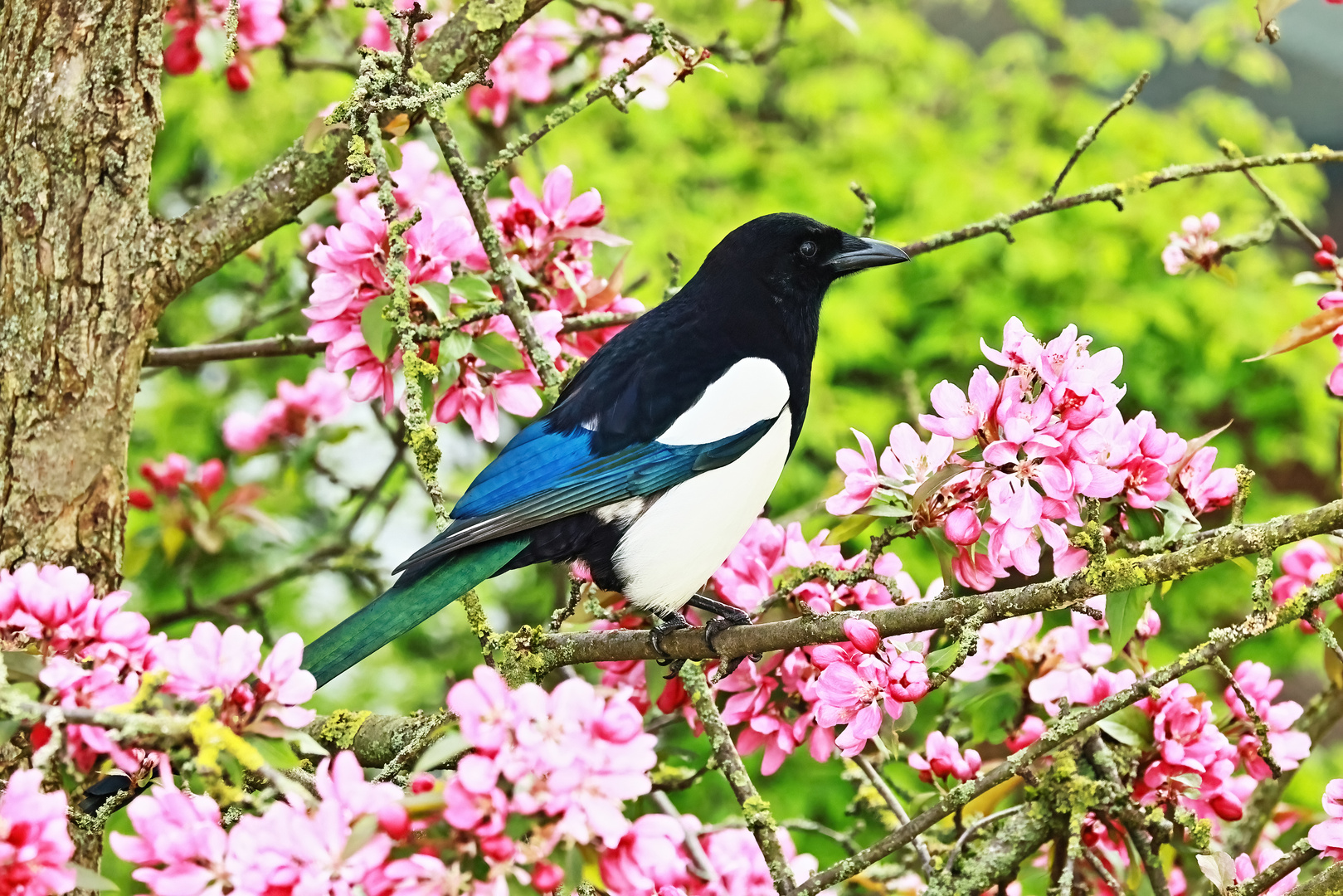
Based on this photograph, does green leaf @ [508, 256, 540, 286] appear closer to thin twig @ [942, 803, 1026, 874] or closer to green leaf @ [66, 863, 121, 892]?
thin twig @ [942, 803, 1026, 874]

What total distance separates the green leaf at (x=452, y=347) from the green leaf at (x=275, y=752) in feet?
2.92

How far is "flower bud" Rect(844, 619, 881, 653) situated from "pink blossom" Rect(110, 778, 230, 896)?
0.78 metres

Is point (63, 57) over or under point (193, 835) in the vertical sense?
over

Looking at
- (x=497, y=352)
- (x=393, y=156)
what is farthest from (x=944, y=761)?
(x=393, y=156)

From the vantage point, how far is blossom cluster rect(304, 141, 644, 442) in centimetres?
214

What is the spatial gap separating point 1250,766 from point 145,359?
6.41 ft

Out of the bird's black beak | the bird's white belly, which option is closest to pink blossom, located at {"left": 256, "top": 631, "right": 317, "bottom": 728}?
the bird's white belly

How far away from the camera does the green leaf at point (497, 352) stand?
2201 mm

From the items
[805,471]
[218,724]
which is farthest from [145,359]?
[805,471]

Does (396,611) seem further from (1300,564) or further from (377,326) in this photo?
(1300,564)

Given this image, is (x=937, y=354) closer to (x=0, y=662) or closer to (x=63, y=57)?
(x=63, y=57)

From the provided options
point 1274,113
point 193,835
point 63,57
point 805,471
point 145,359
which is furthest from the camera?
point 1274,113

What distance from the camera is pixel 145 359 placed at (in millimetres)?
2307

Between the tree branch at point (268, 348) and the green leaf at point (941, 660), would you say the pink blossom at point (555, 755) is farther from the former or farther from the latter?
the tree branch at point (268, 348)
